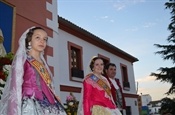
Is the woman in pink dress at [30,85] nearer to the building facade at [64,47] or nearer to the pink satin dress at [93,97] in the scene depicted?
the pink satin dress at [93,97]

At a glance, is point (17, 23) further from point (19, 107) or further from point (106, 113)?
point (19, 107)

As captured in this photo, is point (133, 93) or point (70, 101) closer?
point (70, 101)

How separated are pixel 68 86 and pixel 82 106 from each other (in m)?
4.63

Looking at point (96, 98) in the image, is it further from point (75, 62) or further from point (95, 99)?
point (75, 62)

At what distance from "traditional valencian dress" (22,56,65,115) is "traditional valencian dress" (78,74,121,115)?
114cm

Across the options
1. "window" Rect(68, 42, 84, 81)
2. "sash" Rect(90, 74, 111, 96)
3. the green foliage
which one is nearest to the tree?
the green foliage

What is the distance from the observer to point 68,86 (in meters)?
8.30

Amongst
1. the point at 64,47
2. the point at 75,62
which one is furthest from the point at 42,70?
the point at 75,62

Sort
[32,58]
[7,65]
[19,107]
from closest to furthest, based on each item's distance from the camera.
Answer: [19,107]
[32,58]
[7,65]

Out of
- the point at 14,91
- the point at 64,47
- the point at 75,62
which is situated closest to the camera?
the point at 14,91

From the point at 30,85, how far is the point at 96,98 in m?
1.51

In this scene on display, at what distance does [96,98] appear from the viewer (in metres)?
3.70

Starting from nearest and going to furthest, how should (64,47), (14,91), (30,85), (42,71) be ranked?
1. (14,91)
2. (30,85)
3. (42,71)
4. (64,47)

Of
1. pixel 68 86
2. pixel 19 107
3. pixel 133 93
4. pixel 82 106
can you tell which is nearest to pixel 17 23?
pixel 82 106
